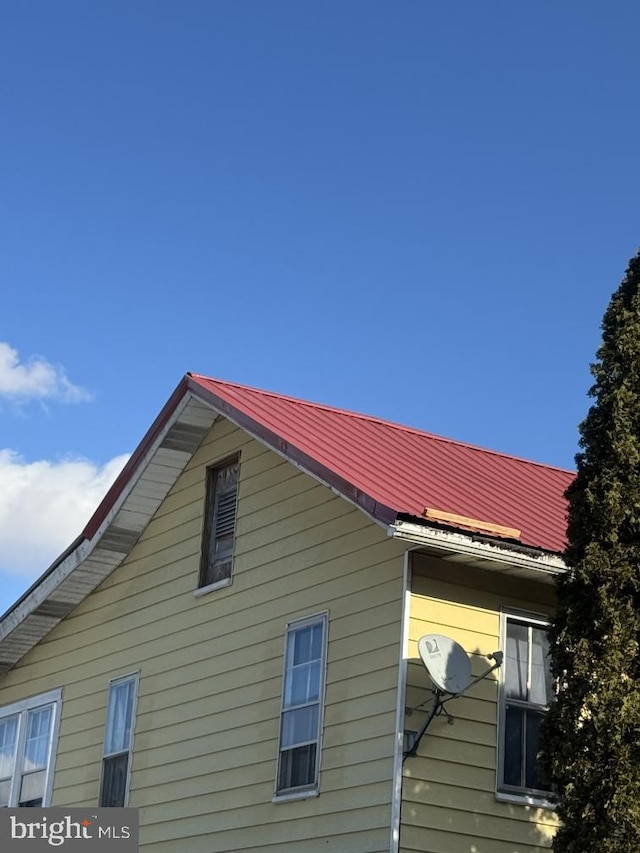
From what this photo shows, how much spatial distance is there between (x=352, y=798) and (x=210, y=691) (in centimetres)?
307

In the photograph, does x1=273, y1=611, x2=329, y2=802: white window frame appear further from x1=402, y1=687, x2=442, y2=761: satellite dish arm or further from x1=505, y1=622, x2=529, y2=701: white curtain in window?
x1=505, y1=622, x2=529, y2=701: white curtain in window

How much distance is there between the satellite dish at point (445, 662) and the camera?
1253 cm

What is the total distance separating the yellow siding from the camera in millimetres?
12898

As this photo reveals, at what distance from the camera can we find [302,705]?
14.5 metres

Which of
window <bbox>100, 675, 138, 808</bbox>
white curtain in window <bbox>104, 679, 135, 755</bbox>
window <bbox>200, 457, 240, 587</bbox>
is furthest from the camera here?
white curtain in window <bbox>104, 679, 135, 755</bbox>

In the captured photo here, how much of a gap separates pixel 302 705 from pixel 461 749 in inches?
74.4

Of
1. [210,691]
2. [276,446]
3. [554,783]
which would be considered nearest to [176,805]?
[210,691]

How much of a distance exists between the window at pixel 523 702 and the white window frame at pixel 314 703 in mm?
1731

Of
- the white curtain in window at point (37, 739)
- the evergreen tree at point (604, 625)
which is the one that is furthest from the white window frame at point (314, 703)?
the white curtain in window at point (37, 739)

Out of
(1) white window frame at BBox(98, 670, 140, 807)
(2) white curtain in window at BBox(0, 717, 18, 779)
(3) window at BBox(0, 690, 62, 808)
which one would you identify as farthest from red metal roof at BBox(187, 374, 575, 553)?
(2) white curtain in window at BBox(0, 717, 18, 779)

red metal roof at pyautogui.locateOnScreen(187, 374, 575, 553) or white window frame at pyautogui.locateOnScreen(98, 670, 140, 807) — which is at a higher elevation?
red metal roof at pyautogui.locateOnScreen(187, 374, 575, 553)

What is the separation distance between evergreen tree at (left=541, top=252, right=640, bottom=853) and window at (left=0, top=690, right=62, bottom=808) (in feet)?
29.1

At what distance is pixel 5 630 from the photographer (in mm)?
19531

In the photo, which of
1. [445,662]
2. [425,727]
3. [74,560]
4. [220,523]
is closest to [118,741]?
[74,560]
